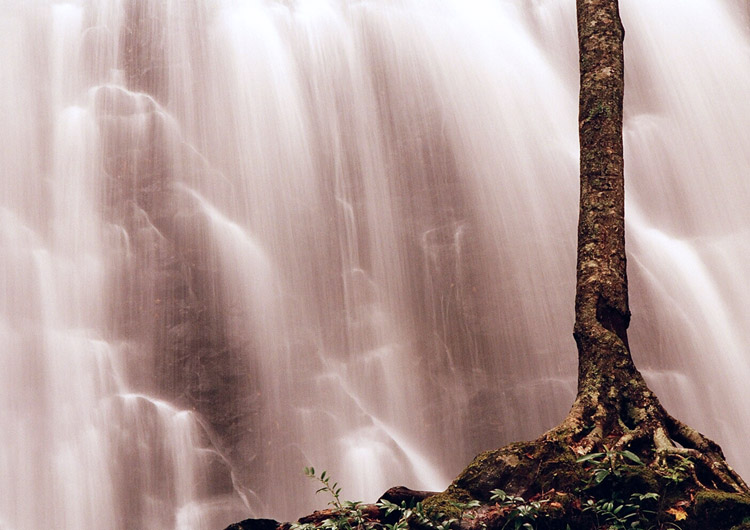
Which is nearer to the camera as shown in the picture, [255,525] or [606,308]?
[255,525]

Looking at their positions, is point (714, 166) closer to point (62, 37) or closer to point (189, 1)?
point (189, 1)

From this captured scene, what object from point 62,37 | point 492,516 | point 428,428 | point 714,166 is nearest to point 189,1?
point 62,37

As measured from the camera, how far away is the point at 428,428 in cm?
923

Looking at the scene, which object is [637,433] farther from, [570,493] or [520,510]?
[520,510]

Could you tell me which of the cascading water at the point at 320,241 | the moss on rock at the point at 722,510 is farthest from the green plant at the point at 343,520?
the cascading water at the point at 320,241

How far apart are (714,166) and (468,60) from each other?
395 cm

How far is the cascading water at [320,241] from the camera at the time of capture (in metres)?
8.98

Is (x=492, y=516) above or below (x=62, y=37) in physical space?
below

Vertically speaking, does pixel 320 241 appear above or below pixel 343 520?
above

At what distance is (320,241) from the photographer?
10312mm

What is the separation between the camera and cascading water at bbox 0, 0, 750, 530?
8984 mm

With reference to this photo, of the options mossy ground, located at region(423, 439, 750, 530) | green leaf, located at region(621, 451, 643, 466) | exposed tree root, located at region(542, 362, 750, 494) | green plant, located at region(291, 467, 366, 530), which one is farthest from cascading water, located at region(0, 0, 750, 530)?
green leaf, located at region(621, 451, 643, 466)

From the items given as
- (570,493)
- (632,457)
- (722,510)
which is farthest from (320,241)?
(722,510)

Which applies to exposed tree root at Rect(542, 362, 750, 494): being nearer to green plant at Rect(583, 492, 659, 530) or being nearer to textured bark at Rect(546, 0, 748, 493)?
textured bark at Rect(546, 0, 748, 493)
